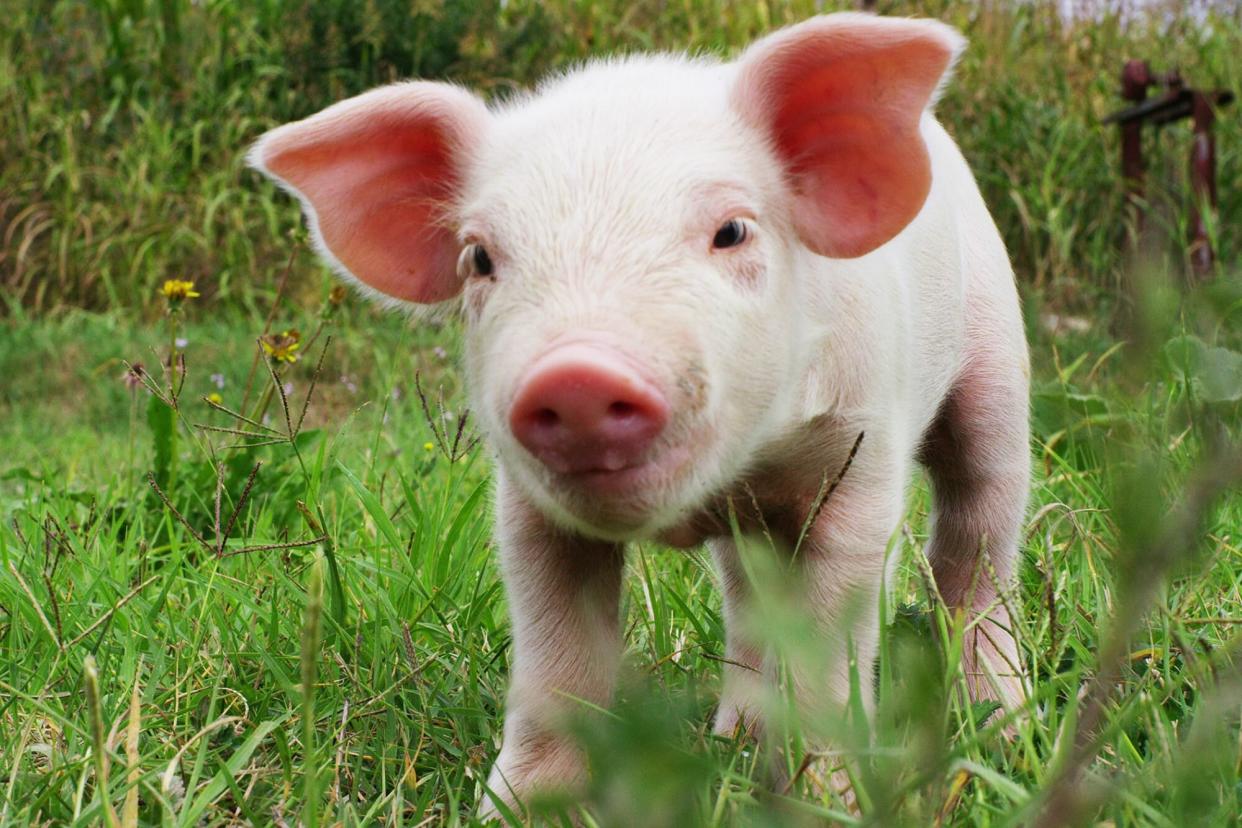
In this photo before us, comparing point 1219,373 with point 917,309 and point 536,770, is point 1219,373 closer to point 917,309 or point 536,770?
point 917,309

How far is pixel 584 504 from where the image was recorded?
1.61m

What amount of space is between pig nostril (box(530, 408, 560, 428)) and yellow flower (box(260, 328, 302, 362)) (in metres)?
1.46

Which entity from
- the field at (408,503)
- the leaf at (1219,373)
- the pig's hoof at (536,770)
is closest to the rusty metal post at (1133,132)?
the field at (408,503)

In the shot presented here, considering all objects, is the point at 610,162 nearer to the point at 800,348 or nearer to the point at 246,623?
the point at 800,348

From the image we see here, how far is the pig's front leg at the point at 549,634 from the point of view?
6.63 ft

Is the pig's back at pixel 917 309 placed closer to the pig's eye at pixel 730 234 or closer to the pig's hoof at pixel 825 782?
the pig's eye at pixel 730 234

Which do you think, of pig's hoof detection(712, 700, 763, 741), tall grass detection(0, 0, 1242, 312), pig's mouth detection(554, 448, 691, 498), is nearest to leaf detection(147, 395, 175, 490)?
pig's hoof detection(712, 700, 763, 741)

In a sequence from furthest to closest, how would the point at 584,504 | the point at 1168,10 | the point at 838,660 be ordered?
1. the point at 1168,10
2. the point at 838,660
3. the point at 584,504

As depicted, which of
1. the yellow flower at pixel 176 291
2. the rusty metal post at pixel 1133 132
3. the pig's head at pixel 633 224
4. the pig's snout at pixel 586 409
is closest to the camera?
the pig's snout at pixel 586 409

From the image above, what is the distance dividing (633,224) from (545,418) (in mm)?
357

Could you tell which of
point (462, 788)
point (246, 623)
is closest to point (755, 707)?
point (462, 788)

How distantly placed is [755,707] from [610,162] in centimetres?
83

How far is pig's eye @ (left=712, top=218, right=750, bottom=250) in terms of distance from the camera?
70.4 inches

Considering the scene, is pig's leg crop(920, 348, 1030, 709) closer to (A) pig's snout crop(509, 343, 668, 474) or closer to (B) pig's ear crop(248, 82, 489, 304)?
(B) pig's ear crop(248, 82, 489, 304)
